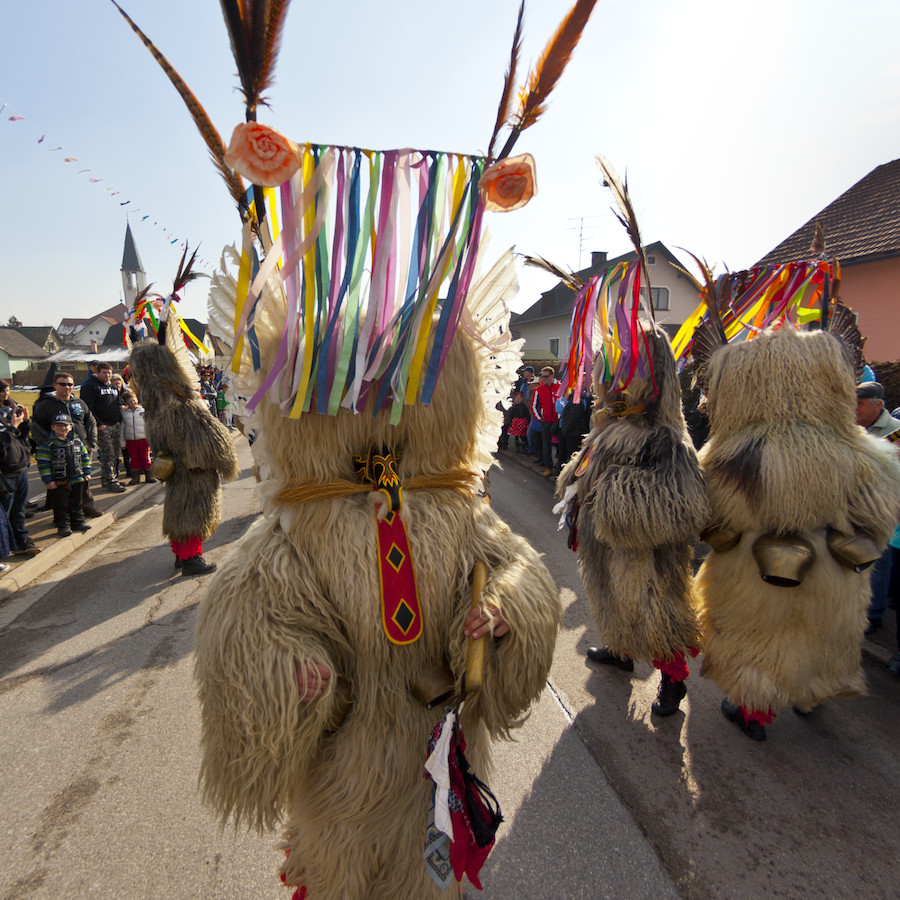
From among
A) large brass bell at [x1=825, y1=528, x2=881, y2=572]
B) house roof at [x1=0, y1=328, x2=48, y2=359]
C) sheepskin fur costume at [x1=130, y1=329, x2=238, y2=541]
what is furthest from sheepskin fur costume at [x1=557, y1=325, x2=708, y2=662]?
house roof at [x1=0, y1=328, x2=48, y2=359]

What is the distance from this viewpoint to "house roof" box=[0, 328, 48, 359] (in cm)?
4366

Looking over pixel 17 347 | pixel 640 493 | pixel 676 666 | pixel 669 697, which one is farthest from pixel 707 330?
pixel 17 347

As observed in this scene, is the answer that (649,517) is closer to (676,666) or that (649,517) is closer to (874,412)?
(676,666)

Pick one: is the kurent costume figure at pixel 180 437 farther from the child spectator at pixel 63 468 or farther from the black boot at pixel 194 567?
the child spectator at pixel 63 468

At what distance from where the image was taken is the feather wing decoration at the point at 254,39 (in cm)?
109

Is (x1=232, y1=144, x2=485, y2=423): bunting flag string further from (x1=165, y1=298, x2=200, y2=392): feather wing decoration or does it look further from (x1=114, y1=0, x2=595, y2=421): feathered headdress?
(x1=165, y1=298, x2=200, y2=392): feather wing decoration

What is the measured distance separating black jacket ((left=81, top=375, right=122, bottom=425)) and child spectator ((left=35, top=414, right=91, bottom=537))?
7.13ft

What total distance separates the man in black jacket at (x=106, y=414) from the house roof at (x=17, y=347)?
4606 cm

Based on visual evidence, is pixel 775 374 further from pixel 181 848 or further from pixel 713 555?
pixel 181 848

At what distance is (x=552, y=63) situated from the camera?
4.13 feet

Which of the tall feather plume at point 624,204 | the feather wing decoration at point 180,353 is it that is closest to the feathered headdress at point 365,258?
the tall feather plume at point 624,204

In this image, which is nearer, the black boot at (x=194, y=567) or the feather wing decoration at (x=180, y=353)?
the feather wing decoration at (x=180, y=353)

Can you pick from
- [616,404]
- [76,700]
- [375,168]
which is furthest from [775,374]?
[76,700]

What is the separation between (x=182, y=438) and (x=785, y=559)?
13.8 ft
